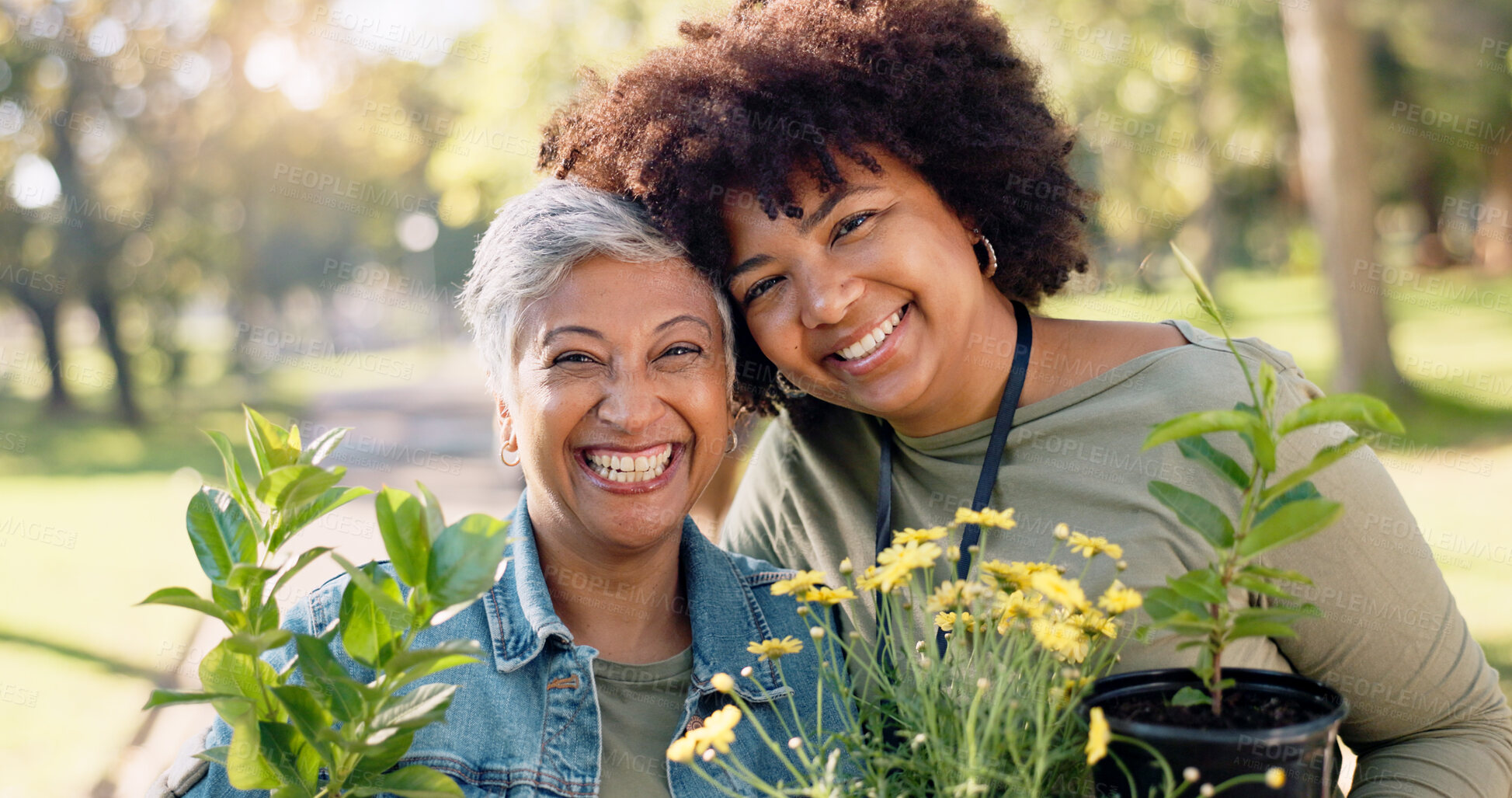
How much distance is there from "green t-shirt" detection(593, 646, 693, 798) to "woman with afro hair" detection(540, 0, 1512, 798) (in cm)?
43

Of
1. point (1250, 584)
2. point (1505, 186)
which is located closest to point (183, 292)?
point (1250, 584)

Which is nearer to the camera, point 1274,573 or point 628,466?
point 1274,573

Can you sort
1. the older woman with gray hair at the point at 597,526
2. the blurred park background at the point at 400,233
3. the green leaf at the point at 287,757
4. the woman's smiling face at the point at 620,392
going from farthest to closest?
the blurred park background at the point at 400,233 → the woman's smiling face at the point at 620,392 → the older woman with gray hair at the point at 597,526 → the green leaf at the point at 287,757

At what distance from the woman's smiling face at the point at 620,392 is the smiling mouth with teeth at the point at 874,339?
298 mm

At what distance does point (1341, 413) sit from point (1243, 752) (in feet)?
1.34

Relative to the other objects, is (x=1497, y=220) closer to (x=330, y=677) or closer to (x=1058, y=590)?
(x=1058, y=590)

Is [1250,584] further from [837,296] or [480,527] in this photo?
[837,296]

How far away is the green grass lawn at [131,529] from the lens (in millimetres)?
6750

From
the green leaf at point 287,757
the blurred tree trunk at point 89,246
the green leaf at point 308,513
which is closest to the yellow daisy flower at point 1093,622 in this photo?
the green leaf at point 308,513

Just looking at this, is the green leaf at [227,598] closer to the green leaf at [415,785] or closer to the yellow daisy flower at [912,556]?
the green leaf at [415,785]

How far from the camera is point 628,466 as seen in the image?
2.42 meters

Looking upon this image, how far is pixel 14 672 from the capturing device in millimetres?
7812

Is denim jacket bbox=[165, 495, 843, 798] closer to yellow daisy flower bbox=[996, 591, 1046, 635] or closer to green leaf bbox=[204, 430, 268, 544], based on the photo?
green leaf bbox=[204, 430, 268, 544]

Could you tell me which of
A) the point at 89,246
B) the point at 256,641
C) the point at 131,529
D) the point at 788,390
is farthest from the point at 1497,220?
the point at 256,641
